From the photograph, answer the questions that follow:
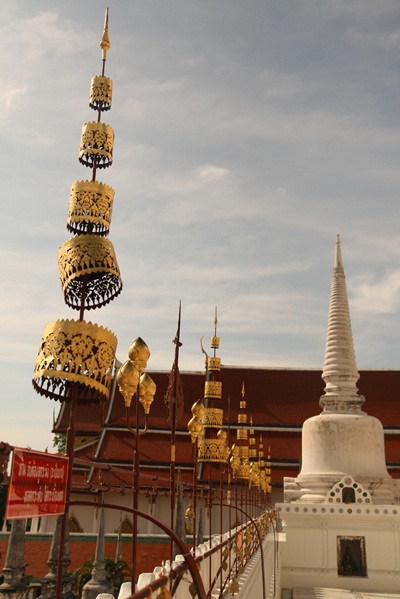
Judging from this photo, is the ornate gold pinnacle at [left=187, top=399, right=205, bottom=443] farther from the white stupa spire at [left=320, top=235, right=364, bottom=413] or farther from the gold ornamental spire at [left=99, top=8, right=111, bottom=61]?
the white stupa spire at [left=320, top=235, right=364, bottom=413]

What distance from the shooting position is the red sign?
3.78m

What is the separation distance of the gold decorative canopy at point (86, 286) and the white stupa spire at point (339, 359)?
22.2 meters

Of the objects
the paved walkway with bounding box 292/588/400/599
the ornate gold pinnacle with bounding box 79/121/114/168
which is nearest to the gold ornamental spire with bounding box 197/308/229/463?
the paved walkway with bounding box 292/588/400/599

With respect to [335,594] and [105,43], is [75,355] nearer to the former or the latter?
[105,43]

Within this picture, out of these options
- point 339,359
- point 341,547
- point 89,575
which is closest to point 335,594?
point 341,547

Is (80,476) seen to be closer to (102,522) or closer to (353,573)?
(353,573)

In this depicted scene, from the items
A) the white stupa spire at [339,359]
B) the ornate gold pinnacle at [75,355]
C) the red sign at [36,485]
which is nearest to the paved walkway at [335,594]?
the white stupa spire at [339,359]

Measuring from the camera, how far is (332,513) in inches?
891

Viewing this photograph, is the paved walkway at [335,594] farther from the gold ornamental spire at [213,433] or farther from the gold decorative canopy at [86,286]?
the gold decorative canopy at [86,286]

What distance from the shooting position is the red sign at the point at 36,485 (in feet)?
12.4

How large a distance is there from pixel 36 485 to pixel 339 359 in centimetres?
2678

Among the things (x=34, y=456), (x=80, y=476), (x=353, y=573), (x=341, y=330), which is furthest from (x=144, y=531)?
(x=34, y=456)

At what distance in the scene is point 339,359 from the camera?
1166 inches

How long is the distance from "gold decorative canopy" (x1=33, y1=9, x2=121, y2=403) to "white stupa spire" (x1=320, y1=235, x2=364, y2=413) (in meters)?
22.2
